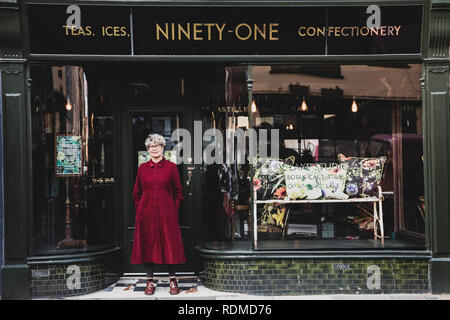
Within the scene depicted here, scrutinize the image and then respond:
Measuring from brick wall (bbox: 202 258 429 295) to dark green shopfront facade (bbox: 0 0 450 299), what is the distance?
1cm

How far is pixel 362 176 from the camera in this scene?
8.00 meters

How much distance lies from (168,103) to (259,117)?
1.47m

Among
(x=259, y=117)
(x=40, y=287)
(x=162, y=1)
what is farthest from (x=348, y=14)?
(x=40, y=287)

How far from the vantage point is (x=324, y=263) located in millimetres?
7277

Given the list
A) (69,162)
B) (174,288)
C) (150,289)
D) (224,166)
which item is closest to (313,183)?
(224,166)

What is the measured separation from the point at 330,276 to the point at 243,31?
3.57 metres

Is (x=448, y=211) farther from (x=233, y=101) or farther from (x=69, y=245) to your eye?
(x=69, y=245)

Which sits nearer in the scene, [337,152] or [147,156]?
[337,152]

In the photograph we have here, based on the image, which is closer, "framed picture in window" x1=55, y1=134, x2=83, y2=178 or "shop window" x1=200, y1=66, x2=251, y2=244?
"framed picture in window" x1=55, y1=134, x2=83, y2=178

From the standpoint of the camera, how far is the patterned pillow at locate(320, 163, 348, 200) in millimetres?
7930

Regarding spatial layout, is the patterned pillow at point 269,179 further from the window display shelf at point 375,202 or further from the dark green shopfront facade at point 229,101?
the dark green shopfront facade at point 229,101

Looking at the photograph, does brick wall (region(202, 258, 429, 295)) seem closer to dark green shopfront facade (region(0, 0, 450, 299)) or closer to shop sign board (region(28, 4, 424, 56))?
dark green shopfront facade (region(0, 0, 450, 299))

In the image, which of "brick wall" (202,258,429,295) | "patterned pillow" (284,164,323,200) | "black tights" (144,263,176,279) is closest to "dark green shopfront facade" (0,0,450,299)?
"brick wall" (202,258,429,295)

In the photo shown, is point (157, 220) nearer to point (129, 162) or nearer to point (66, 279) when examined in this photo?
point (129, 162)
